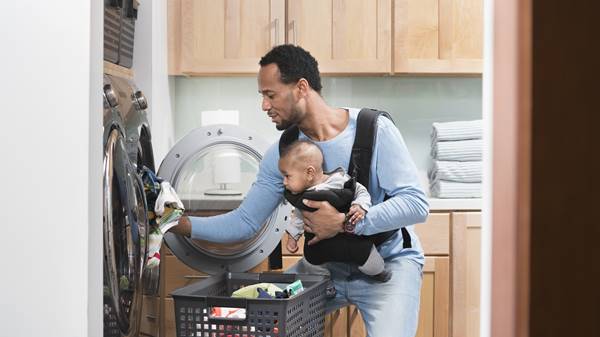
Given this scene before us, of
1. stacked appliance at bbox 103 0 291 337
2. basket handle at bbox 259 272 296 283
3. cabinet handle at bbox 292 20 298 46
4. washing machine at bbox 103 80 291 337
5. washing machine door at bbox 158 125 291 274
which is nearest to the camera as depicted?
stacked appliance at bbox 103 0 291 337

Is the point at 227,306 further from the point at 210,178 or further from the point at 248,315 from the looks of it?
the point at 210,178

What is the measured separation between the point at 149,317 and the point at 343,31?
4.92 feet

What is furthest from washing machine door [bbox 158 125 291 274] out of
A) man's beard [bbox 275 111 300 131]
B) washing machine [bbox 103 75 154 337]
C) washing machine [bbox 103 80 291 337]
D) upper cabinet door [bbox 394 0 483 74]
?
upper cabinet door [bbox 394 0 483 74]

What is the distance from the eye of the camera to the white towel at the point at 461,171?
140 inches

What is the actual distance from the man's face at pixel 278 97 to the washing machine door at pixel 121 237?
0.95m

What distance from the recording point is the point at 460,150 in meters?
3.61

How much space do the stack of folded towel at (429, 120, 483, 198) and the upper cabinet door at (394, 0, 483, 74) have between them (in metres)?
0.28

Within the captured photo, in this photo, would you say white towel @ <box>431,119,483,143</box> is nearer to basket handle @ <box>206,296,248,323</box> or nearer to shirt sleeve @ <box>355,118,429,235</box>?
shirt sleeve @ <box>355,118,429,235</box>

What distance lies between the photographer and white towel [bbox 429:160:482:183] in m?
3.55
